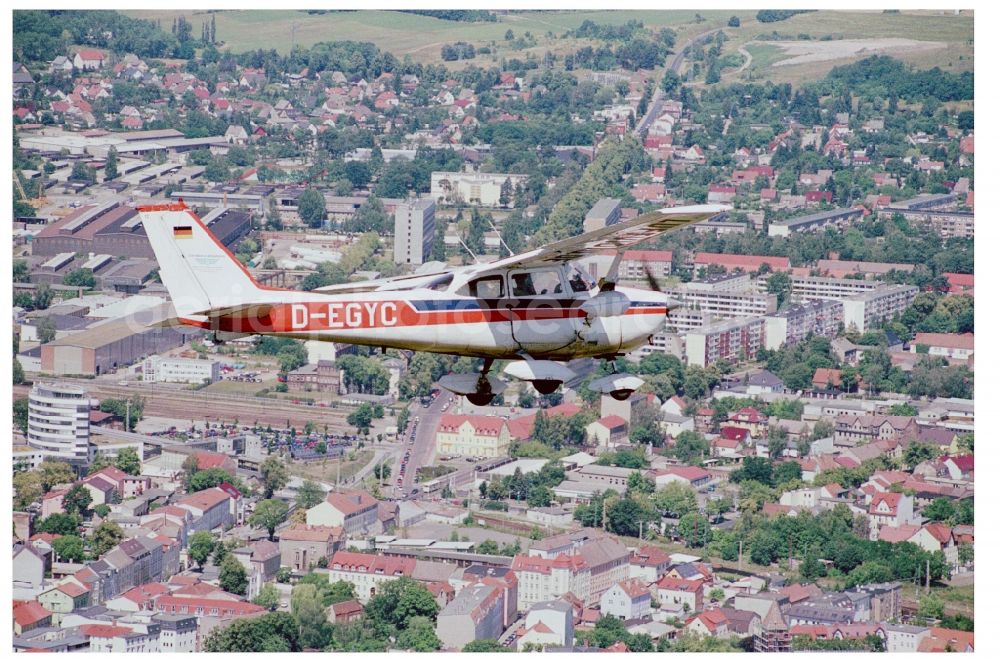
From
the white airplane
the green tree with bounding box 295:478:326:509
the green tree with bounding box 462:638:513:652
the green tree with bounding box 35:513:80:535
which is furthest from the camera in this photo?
the green tree with bounding box 295:478:326:509

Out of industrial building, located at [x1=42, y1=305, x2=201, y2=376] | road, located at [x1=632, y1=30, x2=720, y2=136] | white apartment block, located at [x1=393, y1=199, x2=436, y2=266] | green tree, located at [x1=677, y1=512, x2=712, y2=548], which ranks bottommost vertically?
green tree, located at [x1=677, y1=512, x2=712, y2=548]

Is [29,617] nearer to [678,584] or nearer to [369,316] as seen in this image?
[678,584]

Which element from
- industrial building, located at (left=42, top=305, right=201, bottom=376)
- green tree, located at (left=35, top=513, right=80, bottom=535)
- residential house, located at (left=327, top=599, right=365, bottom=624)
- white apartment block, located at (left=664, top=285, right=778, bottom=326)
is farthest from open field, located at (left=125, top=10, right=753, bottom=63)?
residential house, located at (left=327, top=599, right=365, bottom=624)

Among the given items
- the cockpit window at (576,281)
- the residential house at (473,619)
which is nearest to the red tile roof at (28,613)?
the residential house at (473,619)

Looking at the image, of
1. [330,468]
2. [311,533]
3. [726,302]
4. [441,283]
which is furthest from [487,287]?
[726,302]

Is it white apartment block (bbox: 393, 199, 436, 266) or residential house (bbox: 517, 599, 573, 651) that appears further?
white apartment block (bbox: 393, 199, 436, 266)

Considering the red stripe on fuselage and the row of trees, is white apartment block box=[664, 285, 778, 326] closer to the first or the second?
the row of trees

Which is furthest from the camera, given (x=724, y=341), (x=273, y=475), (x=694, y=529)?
(x=724, y=341)
